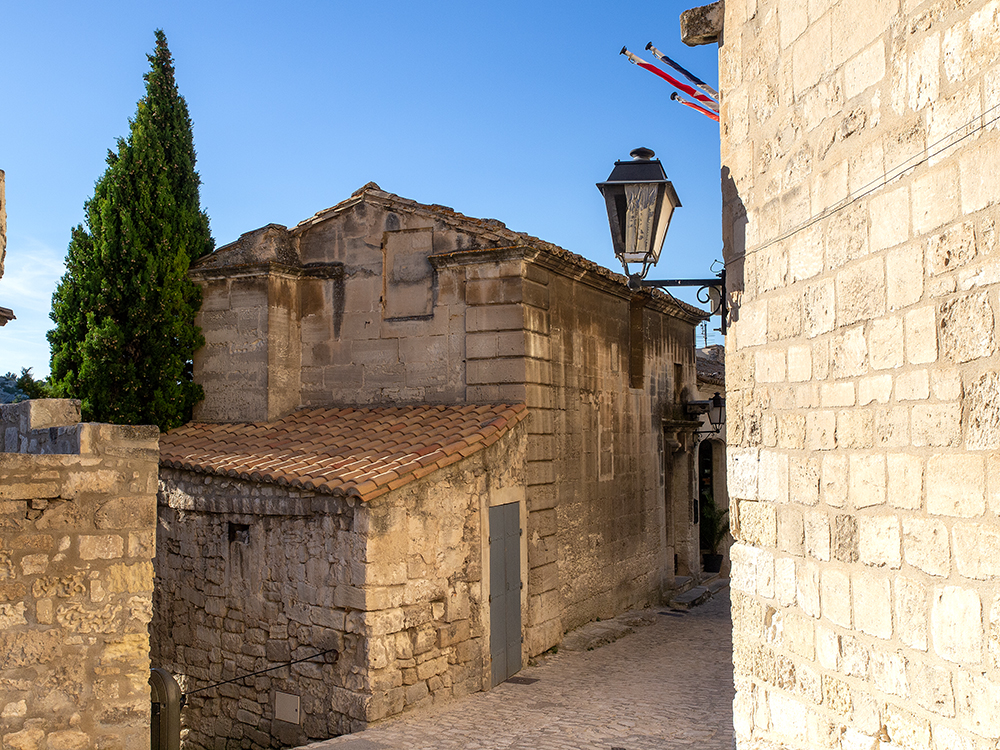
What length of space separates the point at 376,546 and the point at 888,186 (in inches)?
226

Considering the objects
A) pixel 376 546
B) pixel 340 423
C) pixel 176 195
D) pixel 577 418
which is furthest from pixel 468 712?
pixel 176 195

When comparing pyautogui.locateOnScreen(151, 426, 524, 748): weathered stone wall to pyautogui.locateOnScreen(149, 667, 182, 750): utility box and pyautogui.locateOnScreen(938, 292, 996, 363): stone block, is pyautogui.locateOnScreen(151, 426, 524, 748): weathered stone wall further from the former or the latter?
pyautogui.locateOnScreen(938, 292, 996, 363): stone block

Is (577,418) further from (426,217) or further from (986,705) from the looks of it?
(986,705)

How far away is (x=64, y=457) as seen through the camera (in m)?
4.96

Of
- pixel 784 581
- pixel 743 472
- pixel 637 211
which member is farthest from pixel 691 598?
pixel 784 581

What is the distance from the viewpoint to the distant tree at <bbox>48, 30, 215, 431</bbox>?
36.3ft

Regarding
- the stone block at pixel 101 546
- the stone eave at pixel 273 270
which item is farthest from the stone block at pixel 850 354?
the stone eave at pixel 273 270

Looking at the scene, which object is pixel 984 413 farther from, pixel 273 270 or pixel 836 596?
pixel 273 270

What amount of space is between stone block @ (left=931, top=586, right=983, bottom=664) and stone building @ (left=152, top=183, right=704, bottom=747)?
5375 millimetres

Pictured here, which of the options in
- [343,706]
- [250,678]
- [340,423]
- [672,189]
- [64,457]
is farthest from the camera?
[340,423]

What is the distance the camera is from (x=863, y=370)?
336 centimetres

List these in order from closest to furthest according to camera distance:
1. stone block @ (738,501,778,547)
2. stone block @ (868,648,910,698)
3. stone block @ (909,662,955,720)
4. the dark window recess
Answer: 1. stone block @ (909,662,955,720)
2. stone block @ (868,648,910,698)
3. stone block @ (738,501,778,547)
4. the dark window recess

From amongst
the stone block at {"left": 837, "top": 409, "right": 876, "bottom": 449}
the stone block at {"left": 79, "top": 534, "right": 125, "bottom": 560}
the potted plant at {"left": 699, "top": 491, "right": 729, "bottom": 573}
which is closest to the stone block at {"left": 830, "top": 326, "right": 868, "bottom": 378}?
the stone block at {"left": 837, "top": 409, "right": 876, "bottom": 449}

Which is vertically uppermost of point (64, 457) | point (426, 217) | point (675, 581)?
point (426, 217)
